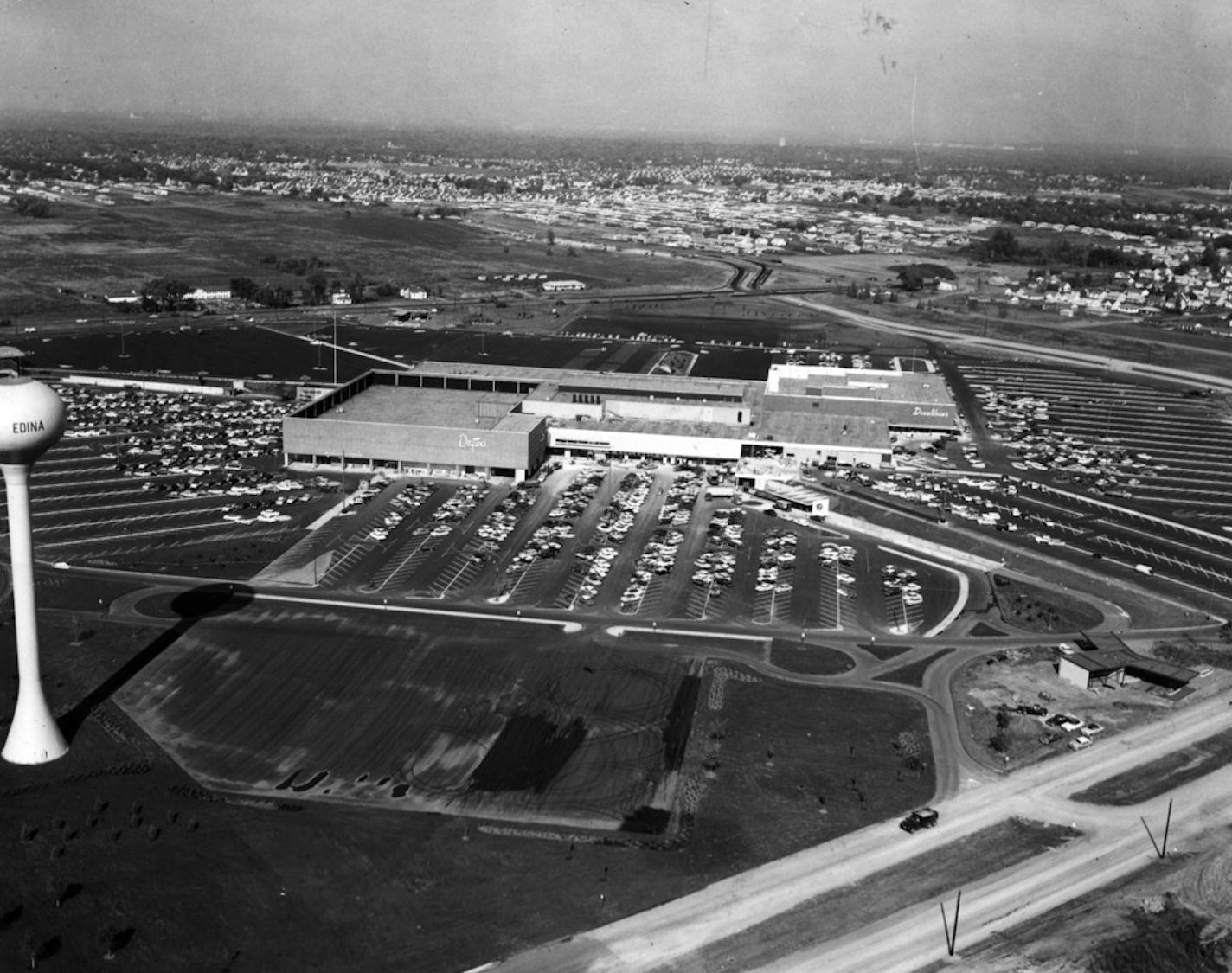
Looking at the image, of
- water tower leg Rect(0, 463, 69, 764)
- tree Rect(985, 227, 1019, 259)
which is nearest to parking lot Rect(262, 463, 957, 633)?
water tower leg Rect(0, 463, 69, 764)

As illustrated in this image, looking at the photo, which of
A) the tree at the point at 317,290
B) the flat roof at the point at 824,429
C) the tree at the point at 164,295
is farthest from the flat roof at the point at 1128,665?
the tree at the point at 164,295

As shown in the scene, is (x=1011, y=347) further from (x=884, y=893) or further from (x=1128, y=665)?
(x=884, y=893)

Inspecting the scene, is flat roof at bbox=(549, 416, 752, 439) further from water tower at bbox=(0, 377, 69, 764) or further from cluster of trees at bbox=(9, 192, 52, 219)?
cluster of trees at bbox=(9, 192, 52, 219)

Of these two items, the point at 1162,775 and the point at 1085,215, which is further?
the point at 1085,215

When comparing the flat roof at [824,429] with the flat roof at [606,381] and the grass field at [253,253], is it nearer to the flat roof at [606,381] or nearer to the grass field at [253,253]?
the flat roof at [606,381]

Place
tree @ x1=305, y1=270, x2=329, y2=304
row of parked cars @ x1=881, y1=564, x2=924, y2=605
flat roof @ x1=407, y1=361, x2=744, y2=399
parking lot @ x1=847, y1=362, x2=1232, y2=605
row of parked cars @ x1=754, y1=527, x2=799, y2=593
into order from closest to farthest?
1. row of parked cars @ x1=881, y1=564, x2=924, y2=605
2. row of parked cars @ x1=754, y1=527, x2=799, y2=593
3. parking lot @ x1=847, y1=362, x2=1232, y2=605
4. flat roof @ x1=407, y1=361, x2=744, y2=399
5. tree @ x1=305, y1=270, x2=329, y2=304

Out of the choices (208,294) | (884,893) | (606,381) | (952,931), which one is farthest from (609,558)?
(208,294)

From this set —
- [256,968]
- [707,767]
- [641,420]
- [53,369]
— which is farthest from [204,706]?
[53,369]
